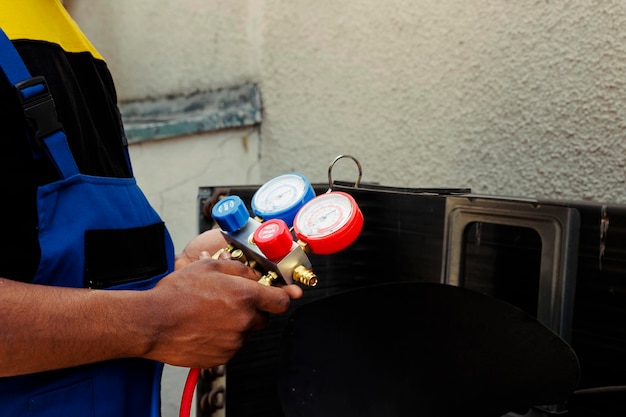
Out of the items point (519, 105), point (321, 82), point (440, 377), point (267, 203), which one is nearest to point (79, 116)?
point (267, 203)

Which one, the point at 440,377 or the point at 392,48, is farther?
the point at 392,48

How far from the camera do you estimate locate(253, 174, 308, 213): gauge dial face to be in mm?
943

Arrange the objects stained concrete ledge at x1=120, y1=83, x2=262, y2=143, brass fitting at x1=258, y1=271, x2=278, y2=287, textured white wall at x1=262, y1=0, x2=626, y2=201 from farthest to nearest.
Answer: stained concrete ledge at x1=120, y1=83, x2=262, y2=143, textured white wall at x1=262, y1=0, x2=626, y2=201, brass fitting at x1=258, y1=271, x2=278, y2=287

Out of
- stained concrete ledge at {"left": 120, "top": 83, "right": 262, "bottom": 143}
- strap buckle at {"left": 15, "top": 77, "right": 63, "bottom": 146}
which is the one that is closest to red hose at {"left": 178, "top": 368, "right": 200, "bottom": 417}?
strap buckle at {"left": 15, "top": 77, "right": 63, "bottom": 146}

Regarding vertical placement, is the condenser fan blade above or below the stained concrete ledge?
below

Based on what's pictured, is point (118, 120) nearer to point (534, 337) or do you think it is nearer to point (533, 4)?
point (534, 337)

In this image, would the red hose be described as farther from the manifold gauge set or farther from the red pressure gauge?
the red pressure gauge

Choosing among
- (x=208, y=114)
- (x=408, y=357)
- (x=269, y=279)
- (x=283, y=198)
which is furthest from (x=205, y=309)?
(x=208, y=114)

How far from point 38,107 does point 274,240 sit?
415 millimetres

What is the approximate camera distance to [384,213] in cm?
125

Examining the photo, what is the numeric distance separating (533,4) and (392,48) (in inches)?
19.1

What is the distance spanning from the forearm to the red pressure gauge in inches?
10.3

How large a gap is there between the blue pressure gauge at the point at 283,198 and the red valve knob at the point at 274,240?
7 centimetres

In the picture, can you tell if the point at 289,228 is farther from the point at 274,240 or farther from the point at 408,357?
the point at 408,357
